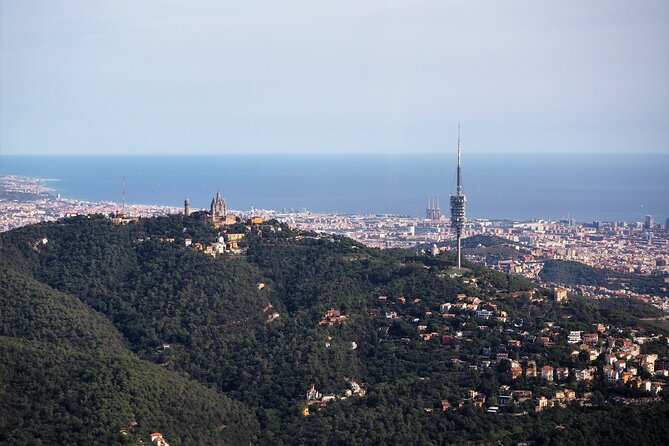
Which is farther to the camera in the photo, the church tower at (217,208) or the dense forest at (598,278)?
the dense forest at (598,278)

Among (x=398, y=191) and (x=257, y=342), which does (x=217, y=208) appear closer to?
(x=257, y=342)

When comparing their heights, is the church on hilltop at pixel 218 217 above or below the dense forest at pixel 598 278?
above

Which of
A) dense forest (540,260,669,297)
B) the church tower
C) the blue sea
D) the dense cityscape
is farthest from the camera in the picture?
the blue sea

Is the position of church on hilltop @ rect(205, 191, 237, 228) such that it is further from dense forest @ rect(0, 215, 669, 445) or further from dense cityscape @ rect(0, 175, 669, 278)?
dense cityscape @ rect(0, 175, 669, 278)

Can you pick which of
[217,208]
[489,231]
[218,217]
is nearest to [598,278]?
[489,231]

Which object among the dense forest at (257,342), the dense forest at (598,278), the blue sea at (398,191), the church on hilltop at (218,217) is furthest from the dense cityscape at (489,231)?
the dense forest at (257,342)

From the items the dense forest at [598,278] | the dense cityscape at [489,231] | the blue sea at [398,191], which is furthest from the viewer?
the blue sea at [398,191]

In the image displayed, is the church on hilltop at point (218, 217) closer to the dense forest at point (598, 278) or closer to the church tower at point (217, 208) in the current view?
the church tower at point (217, 208)

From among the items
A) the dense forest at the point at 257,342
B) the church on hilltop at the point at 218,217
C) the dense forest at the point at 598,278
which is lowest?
the dense forest at the point at 598,278

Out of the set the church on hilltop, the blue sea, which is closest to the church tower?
the church on hilltop
